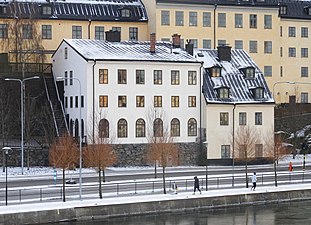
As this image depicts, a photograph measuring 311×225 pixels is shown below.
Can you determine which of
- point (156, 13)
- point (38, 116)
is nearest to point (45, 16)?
point (156, 13)

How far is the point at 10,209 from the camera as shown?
46094 mm

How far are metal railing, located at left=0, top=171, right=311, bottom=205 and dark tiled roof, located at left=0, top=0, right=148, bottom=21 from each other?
1457 inches

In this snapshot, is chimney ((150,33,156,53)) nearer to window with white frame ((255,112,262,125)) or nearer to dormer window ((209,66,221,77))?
dormer window ((209,66,221,77))

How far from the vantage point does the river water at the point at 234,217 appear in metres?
49.0

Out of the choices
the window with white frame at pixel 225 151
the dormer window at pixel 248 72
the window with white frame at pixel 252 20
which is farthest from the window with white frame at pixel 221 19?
the window with white frame at pixel 225 151

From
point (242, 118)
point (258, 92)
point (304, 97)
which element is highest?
point (304, 97)

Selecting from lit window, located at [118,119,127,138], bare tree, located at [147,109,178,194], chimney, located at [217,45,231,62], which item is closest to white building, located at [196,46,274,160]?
chimney, located at [217,45,231,62]

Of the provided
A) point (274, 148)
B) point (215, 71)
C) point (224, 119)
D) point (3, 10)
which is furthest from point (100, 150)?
point (3, 10)

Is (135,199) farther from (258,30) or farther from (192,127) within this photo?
(258,30)

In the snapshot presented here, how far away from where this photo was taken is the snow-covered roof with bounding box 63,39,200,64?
248 ft

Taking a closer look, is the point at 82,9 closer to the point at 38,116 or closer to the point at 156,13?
the point at 156,13

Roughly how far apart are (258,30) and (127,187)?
47341 mm

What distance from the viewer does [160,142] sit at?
69125 mm

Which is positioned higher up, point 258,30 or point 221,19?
point 221,19
